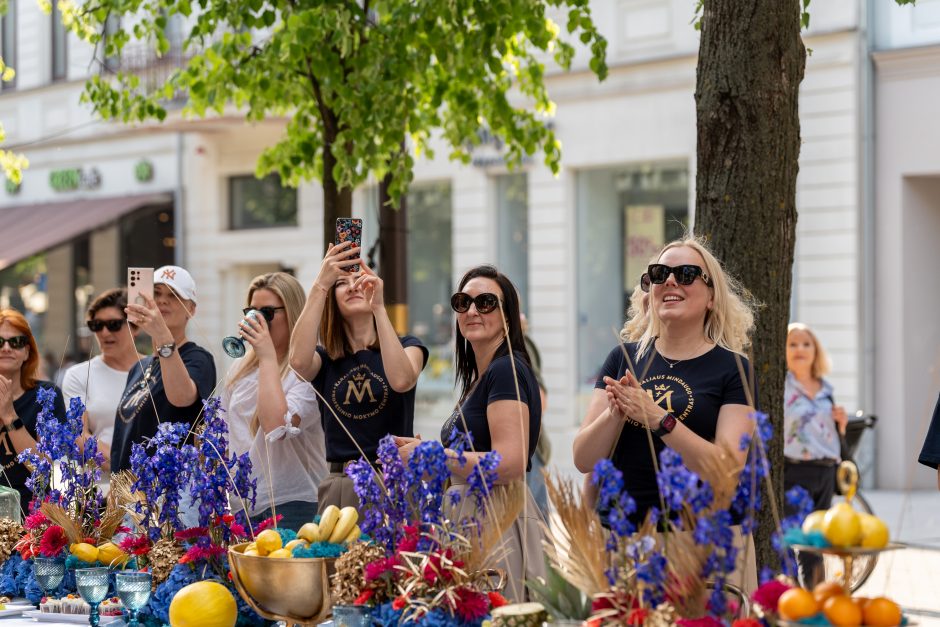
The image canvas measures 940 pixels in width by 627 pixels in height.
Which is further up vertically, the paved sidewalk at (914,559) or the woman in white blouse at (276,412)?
the woman in white blouse at (276,412)

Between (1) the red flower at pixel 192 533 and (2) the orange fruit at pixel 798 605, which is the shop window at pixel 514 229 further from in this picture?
(2) the orange fruit at pixel 798 605

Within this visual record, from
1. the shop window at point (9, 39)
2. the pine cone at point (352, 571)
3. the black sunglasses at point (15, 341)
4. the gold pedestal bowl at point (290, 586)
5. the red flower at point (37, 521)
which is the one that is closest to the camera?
the pine cone at point (352, 571)

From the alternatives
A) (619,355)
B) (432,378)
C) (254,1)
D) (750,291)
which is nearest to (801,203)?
(432,378)

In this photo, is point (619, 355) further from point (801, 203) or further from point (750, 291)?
point (801, 203)

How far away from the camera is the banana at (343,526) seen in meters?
3.17

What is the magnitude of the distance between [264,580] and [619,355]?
3.94 feet

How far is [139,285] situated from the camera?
4504mm

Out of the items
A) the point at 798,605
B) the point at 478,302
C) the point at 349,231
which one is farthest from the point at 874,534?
the point at 349,231

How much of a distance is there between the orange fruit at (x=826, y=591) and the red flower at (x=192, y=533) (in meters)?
1.73

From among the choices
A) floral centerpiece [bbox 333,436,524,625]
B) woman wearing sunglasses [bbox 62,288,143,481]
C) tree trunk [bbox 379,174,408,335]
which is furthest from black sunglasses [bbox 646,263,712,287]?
tree trunk [bbox 379,174,408,335]

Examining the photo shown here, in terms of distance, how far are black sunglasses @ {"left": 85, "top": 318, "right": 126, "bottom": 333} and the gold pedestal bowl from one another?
2.99 metres

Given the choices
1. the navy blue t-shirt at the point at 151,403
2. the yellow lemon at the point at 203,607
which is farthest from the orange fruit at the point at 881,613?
the navy blue t-shirt at the point at 151,403

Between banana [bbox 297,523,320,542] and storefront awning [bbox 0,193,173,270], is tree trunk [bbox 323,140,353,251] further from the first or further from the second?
storefront awning [bbox 0,193,173,270]

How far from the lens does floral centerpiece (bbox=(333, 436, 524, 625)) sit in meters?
2.86
